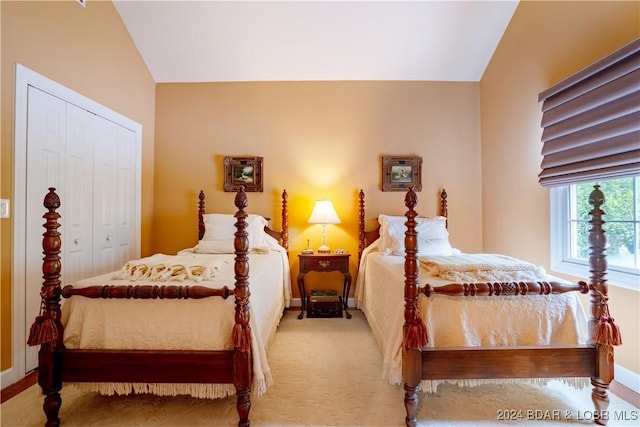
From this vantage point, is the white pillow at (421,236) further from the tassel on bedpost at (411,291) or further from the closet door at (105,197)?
the closet door at (105,197)

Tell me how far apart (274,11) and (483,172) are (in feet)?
9.52

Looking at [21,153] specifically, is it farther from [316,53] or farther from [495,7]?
[495,7]

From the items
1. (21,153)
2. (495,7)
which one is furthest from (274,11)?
(21,153)

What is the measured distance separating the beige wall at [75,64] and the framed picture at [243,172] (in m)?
0.94

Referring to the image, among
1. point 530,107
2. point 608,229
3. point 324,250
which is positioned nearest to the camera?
point 608,229

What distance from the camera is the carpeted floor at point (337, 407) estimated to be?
5.23 feet

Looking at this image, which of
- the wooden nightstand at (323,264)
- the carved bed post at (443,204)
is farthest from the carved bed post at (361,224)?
the carved bed post at (443,204)

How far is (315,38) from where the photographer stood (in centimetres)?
312

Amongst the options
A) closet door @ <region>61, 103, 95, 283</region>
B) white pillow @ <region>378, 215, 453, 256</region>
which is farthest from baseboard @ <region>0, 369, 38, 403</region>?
white pillow @ <region>378, 215, 453, 256</region>

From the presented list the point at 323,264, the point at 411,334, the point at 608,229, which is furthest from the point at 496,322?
the point at 323,264

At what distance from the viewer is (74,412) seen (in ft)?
Answer: 5.46

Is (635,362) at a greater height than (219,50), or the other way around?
(219,50)

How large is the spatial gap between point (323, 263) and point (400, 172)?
56.4 inches

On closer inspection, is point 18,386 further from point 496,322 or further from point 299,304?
point 496,322
